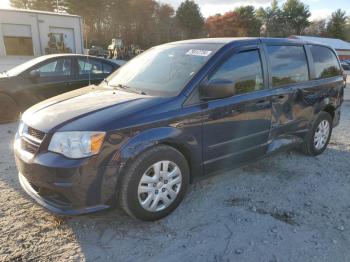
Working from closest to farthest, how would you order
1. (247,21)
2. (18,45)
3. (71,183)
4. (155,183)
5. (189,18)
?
(71,183) < (155,183) < (18,45) < (189,18) < (247,21)

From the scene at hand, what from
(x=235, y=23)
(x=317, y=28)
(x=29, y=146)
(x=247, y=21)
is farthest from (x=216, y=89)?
(x=317, y=28)

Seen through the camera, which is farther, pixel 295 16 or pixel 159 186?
pixel 295 16

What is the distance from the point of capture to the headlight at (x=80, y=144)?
2736 millimetres

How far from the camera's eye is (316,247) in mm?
2883

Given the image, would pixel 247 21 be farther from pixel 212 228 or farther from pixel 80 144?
pixel 80 144

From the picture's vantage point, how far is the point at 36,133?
2996mm

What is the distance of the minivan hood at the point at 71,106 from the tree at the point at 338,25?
272ft

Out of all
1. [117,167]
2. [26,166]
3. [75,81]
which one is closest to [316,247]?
[117,167]


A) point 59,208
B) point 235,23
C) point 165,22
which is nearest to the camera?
point 59,208

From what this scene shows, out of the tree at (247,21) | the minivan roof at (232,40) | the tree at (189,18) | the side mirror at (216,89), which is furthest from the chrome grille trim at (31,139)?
the tree at (247,21)

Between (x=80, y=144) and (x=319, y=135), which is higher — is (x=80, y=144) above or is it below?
above

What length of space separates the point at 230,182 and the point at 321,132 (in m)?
2.00

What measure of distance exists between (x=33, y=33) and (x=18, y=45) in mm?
1434

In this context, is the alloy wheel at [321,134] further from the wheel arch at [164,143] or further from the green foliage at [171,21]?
the green foliage at [171,21]
